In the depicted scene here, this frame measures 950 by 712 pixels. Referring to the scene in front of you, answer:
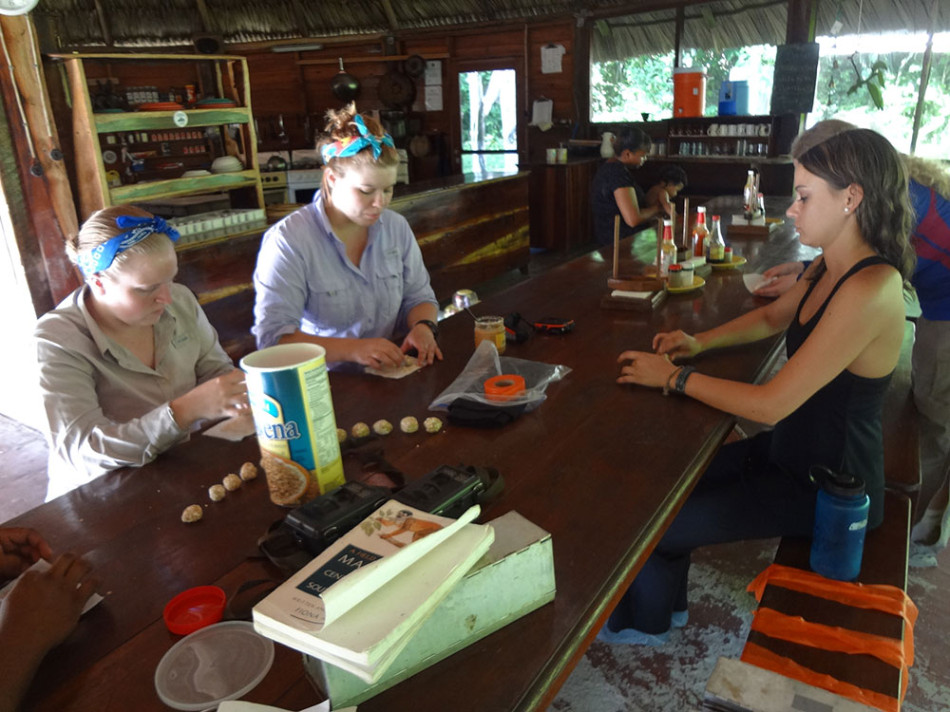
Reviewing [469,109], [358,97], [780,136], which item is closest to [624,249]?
[780,136]

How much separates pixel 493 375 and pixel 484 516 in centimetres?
63

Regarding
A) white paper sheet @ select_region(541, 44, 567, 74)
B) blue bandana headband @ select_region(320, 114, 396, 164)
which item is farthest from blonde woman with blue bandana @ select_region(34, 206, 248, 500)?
white paper sheet @ select_region(541, 44, 567, 74)

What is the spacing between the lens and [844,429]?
5.36 ft

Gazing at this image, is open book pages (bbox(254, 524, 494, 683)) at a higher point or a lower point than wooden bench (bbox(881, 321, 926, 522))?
higher

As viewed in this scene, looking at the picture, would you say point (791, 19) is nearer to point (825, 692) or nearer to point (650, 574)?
point (650, 574)

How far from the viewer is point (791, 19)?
21.3ft

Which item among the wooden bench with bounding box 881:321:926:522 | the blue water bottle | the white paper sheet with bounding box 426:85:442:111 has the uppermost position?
the white paper sheet with bounding box 426:85:442:111

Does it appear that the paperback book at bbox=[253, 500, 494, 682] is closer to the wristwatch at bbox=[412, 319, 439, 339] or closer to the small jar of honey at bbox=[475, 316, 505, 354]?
the small jar of honey at bbox=[475, 316, 505, 354]

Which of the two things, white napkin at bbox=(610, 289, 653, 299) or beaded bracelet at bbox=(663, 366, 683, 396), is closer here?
beaded bracelet at bbox=(663, 366, 683, 396)

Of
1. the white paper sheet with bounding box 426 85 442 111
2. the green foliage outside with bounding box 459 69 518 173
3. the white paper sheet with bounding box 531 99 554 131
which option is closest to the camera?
the white paper sheet with bounding box 531 99 554 131

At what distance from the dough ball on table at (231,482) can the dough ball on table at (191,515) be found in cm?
8

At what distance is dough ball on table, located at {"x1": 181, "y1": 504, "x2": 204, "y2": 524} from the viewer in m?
1.19

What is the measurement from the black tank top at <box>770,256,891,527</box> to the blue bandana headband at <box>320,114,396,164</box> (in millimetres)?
1354

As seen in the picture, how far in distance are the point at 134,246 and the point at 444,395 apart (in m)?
0.80
